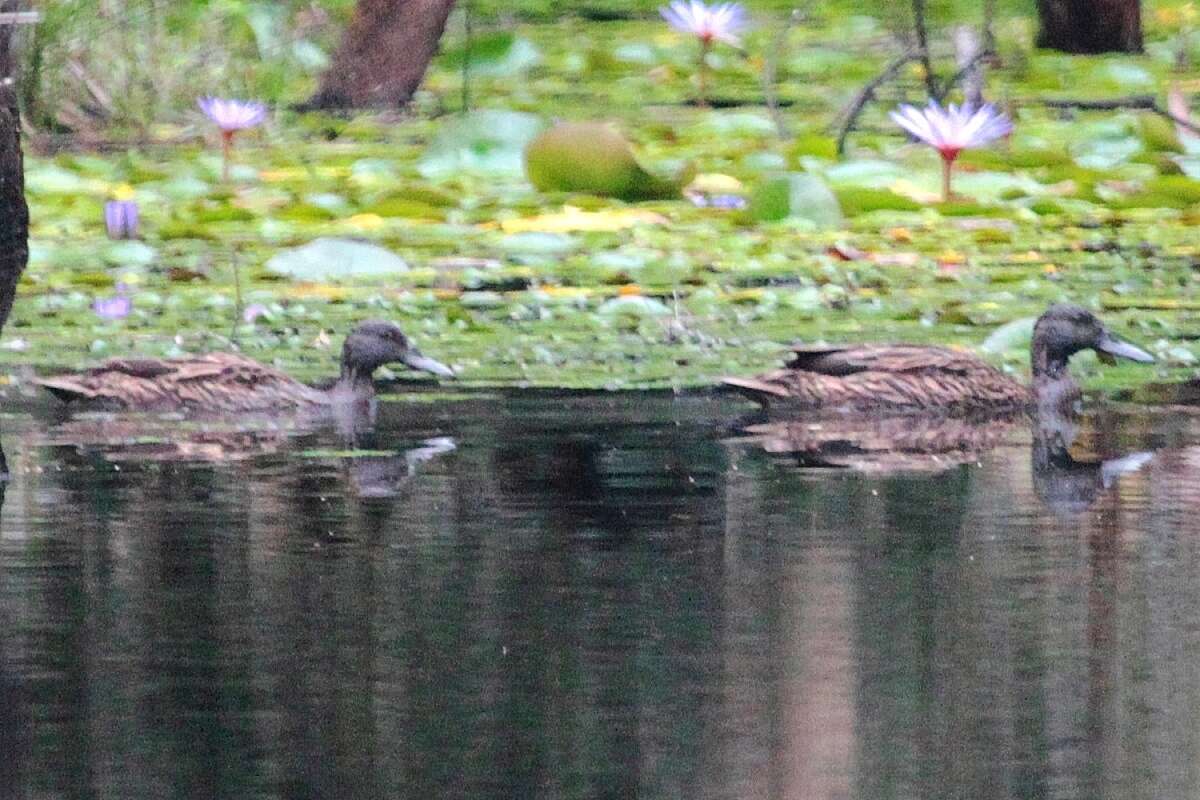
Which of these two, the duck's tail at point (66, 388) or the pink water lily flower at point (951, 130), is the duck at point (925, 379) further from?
the pink water lily flower at point (951, 130)

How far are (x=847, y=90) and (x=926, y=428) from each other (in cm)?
732

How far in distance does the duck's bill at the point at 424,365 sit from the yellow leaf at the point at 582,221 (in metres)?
2.35

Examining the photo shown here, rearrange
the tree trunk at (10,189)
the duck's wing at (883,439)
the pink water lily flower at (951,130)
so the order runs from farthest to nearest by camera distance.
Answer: the pink water lily flower at (951,130), the duck's wing at (883,439), the tree trunk at (10,189)

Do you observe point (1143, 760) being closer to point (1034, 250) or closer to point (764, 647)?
point (764, 647)

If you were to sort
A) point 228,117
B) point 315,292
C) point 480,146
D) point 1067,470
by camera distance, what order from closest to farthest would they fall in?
point 1067,470 < point 315,292 < point 228,117 < point 480,146

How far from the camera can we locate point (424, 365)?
8.55 metres

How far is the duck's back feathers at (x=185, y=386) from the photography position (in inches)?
323

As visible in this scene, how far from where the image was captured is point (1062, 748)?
425 cm

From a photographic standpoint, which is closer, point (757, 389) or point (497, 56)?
point (757, 389)

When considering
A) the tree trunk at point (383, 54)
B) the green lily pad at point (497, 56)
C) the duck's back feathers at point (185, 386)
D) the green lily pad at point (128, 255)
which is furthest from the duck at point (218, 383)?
the green lily pad at point (497, 56)

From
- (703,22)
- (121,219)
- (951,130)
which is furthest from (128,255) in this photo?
(703,22)

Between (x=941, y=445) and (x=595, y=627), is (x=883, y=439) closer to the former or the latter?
(x=941, y=445)

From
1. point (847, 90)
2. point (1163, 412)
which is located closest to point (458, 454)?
point (1163, 412)

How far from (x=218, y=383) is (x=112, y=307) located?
1.47 m
